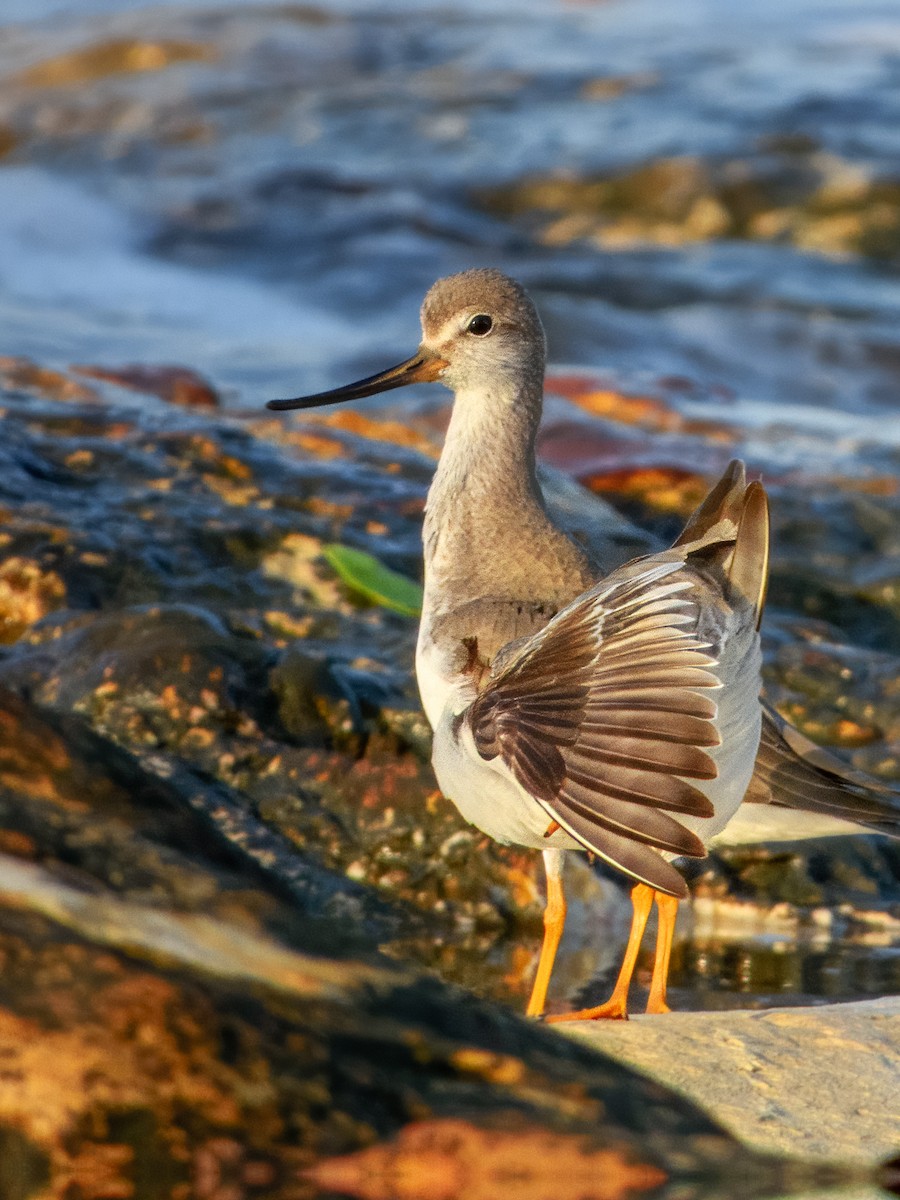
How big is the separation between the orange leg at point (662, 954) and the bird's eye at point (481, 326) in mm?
2029

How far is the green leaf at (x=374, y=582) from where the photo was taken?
6605mm

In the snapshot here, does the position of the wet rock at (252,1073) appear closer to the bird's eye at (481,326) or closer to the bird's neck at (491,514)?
the bird's neck at (491,514)

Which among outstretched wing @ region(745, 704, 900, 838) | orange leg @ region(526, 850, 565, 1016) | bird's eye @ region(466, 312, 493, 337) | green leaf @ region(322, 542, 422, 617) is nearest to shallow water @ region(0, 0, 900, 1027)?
green leaf @ region(322, 542, 422, 617)

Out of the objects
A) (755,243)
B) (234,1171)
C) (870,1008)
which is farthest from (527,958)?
(755,243)

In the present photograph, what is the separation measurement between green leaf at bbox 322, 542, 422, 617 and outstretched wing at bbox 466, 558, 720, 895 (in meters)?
2.52

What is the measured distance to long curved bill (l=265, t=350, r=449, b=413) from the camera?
18.8 feet

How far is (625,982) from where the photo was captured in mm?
4312

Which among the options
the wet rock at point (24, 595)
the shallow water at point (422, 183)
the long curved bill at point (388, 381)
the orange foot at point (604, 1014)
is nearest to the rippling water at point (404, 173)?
the shallow water at point (422, 183)

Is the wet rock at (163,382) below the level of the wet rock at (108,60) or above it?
below

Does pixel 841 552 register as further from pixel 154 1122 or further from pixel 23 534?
pixel 154 1122

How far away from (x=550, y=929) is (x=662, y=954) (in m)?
0.32

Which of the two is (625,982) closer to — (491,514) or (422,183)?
(491,514)

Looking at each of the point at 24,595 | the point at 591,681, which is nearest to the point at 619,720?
the point at 591,681

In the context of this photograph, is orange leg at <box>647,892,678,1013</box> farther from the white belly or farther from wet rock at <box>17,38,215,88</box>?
wet rock at <box>17,38,215,88</box>
